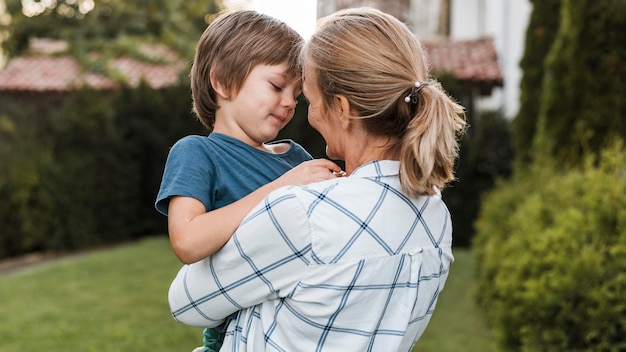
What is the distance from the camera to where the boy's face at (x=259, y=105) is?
203cm

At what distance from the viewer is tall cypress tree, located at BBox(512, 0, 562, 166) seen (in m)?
9.55

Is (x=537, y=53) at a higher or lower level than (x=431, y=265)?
lower

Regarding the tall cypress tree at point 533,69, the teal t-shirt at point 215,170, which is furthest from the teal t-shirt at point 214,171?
the tall cypress tree at point 533,69

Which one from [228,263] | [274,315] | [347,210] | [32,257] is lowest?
[32,257]

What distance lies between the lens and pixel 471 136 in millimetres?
14859

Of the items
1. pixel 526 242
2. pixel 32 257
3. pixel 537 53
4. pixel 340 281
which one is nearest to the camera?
pixel 340 281

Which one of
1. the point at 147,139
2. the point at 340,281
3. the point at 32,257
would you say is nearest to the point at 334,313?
the point at 340,281

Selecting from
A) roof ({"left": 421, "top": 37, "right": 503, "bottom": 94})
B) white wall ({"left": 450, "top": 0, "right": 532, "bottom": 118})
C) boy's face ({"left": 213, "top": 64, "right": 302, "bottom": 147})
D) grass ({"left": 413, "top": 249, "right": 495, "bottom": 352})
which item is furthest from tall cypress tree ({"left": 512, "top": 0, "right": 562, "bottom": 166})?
boy's face ({"left": 213, "top": 64, "right": 302, "bottom": 147})

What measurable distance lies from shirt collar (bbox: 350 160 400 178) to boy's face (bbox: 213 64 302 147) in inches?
14.2

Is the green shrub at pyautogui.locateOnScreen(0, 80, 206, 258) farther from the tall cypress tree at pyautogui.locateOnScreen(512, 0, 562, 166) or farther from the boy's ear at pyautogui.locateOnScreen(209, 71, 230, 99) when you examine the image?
the boy's ear at pyautogui.locateOnScreen(209, 71, 230, 99)

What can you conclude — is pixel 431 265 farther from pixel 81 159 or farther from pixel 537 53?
pixel 81 159

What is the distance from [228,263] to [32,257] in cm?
1290

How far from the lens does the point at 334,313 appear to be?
66.7 inches

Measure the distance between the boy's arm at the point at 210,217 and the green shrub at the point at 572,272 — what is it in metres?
2.73
